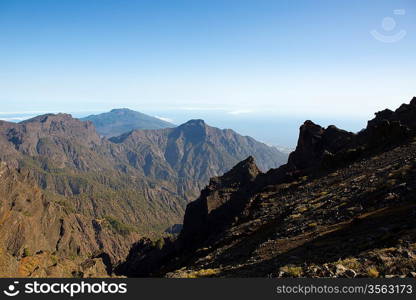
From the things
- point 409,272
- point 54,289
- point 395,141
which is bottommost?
point 54,289

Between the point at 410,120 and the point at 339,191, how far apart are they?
28.4 meters

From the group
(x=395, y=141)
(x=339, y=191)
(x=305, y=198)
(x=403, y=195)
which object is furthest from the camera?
(x=395, y=141)

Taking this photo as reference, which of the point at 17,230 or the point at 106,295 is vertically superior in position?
the point at 106,295

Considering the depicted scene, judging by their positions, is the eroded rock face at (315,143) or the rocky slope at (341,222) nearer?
the rocky slope at (341,222)

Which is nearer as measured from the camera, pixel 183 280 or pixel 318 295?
pixel 318 295

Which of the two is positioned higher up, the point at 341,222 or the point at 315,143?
the point at 315,143

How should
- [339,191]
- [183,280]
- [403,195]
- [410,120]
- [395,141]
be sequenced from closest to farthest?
[183,280]
[403,195]
[339,191]
[395,141]
[410,120]

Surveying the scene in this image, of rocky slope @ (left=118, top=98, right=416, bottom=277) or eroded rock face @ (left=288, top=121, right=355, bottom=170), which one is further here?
eroded rock face @ (left=288, top=121, right=355, bottom=170)

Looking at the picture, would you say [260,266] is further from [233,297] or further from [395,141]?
[395,141]

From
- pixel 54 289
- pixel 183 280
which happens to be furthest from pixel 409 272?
pixel 54 289

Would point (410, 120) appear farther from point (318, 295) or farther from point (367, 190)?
point (318, 295)

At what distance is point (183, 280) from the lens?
14156 millimetres

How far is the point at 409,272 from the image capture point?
1330 centimetres

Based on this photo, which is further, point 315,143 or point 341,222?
point 315,143
